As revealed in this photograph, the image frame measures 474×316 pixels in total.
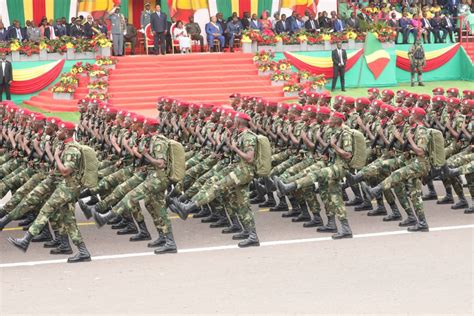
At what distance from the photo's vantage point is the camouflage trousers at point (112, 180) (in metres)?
14.2

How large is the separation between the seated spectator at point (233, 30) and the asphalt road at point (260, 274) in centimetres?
1798

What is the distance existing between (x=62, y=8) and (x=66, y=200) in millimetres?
21842

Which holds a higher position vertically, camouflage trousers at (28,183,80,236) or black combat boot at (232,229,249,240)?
camouflage trousers at (28,183,80,236)

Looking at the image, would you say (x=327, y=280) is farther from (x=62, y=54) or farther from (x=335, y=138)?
(x=62, y=54)

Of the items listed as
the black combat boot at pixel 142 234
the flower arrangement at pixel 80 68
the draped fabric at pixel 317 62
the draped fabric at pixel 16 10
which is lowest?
the black combat boot at pixel 142 234

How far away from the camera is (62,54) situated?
2997 centimetres

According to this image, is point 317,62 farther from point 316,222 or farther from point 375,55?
point 316,222

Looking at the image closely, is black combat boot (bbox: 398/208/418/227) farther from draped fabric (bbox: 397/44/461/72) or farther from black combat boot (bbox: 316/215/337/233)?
draped fabric (bbox: 397/44/461/72)

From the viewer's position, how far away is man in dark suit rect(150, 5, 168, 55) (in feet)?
99.9

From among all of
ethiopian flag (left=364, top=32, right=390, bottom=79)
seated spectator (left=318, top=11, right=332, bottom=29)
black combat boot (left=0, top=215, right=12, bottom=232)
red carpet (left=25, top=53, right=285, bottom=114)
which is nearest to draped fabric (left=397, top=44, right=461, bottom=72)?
ethiopian flag (left=364, top=32, right=390, bottom=79)

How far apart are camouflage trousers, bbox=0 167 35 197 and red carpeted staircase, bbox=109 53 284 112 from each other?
14.1 m

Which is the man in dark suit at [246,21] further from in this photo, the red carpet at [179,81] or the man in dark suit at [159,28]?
the man in dark suit at [159,28]

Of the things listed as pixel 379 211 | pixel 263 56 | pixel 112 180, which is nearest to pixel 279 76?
pixel 263 56

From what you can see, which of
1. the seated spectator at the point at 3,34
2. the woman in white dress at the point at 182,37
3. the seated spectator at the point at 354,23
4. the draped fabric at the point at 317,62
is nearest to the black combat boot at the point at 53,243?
the seated spectator at the point at 3,34
